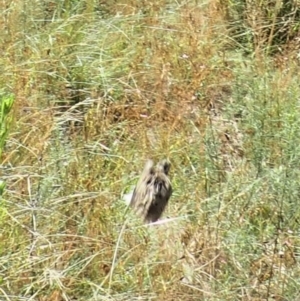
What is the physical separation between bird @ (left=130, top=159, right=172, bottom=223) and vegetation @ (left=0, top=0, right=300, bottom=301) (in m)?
0.06

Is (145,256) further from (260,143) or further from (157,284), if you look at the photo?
(260,143)

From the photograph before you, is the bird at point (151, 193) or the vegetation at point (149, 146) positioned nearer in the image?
the vegetation at point (149, 146)

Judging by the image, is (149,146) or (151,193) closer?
(151,193)

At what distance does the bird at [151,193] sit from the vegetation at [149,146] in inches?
2.2

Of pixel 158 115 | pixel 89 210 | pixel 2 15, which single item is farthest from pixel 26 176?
pixel 2 15

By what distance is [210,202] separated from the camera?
319cm

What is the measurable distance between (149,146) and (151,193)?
A: 46 centimetres

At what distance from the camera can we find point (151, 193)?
3.18m

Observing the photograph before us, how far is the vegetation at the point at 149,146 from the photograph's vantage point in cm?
281

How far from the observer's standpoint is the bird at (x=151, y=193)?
3143mm

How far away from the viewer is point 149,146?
3609mm

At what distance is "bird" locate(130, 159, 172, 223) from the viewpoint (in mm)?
3143

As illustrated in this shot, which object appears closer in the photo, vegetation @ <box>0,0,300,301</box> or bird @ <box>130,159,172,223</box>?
vegetation @ <box>0,0,300,301</box>

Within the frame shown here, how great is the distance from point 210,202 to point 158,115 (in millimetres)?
738
